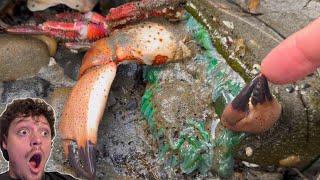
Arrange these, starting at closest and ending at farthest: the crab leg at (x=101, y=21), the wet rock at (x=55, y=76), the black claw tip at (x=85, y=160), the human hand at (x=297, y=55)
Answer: the human hand at (x=297, y=55)
the black claw tip at (x=85, y=160)
the crab leg at (x=101, y=21)
the wet rock at (x=55, y=76)

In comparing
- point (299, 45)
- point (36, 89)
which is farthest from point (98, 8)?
point (299, 45)

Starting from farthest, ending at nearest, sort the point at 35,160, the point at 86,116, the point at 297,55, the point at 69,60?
1. the point at 69,60
2. the point at 86,116
3. the point at 297,55
4. the point at 35,160

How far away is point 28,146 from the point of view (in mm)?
1214

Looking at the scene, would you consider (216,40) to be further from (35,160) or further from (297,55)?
(35,160)

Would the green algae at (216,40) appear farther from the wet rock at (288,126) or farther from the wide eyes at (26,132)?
the wide eyes at (26,132)

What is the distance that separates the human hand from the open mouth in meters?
0.65

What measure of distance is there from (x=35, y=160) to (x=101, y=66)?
1.46m

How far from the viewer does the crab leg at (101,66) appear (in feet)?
8.12

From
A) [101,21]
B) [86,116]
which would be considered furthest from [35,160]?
[101,21]

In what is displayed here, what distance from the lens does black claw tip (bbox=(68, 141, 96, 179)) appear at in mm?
2369

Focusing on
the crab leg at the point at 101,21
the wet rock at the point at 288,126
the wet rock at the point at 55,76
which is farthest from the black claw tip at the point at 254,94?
the wet rock at the point at 55,76

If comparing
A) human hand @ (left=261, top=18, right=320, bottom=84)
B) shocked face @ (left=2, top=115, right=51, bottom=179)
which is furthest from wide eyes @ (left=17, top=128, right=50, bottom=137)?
human hand @ (left=261, top=18, right=320, bottom=84)

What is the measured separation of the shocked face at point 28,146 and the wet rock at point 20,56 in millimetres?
1615

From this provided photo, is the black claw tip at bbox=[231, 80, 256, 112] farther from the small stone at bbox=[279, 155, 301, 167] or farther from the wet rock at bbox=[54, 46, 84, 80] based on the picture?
the wet rock at bbox=[54, 46, 84, 80]
